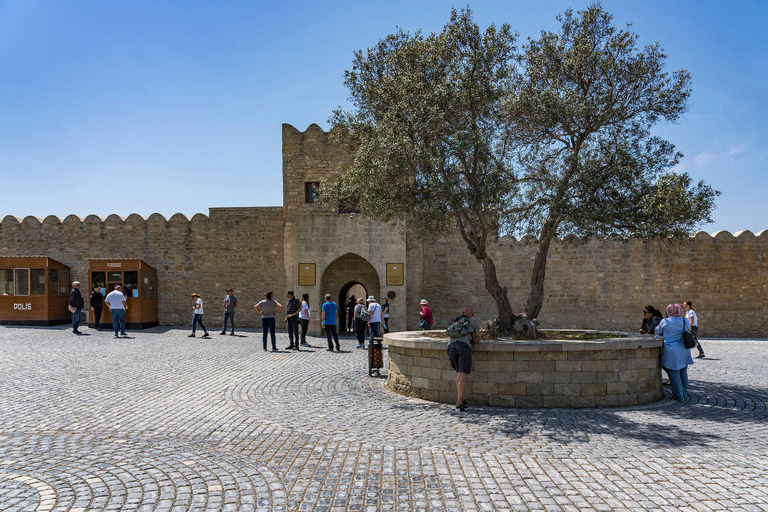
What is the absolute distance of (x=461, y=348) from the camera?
298 inches

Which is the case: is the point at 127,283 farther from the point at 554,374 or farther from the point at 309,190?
the point at 554,374

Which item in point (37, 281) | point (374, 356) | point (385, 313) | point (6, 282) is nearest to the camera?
point (374, 356)

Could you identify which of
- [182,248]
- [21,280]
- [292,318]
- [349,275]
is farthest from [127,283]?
[292,318]

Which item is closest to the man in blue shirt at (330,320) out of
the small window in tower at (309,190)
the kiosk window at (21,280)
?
the small window in tower at (309,190)

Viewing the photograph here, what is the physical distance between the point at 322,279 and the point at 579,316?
8508 mm

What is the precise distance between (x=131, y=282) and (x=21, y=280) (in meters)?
4.01

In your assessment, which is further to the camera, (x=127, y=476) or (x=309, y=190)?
(x=309, y=190)

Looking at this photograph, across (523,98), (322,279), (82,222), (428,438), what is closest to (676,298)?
(322,279)

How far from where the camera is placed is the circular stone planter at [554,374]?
770cm

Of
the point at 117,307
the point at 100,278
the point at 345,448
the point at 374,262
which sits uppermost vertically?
the point at 374,262

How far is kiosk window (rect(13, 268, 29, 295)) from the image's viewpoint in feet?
65.6

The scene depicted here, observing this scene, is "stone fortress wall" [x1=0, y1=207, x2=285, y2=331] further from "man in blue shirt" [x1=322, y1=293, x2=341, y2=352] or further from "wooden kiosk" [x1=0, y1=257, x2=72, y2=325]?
"man in blue shirt" [x1=322, y1=293, x2=341, y2=352]

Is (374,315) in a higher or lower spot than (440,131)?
lower

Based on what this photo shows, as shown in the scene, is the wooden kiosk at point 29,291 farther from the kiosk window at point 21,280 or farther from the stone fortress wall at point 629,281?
the stone fortress wall at point 629,281
